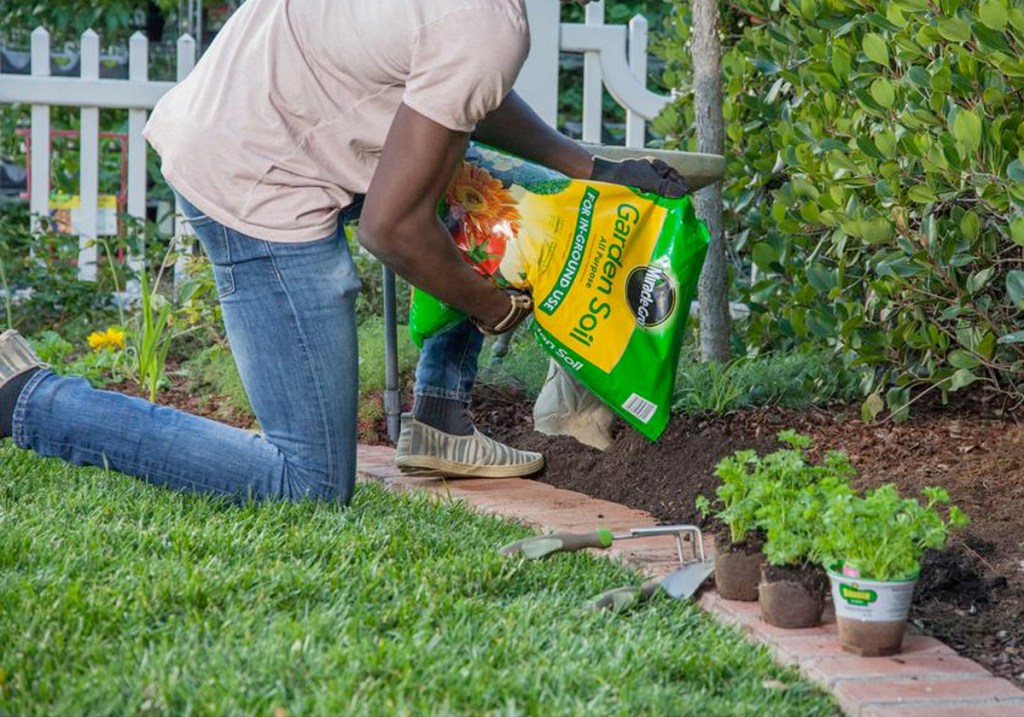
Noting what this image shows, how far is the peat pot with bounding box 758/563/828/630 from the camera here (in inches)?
89.3

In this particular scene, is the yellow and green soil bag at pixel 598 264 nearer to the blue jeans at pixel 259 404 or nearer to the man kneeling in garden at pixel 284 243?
the man kneeling in garden at pixel 284 243

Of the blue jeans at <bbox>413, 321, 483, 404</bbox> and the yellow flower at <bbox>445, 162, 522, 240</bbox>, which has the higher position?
the yellow flower at <bbox>445, 162, 522, 240</bbox>

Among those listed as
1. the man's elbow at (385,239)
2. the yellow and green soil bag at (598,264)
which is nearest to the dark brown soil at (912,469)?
the yellow and green soil bag at (598,264)

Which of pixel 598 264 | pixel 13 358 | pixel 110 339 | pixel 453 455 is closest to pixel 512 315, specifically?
pixel 598 264

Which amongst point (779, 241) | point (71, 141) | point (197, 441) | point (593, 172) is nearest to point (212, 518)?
point (197, 441)

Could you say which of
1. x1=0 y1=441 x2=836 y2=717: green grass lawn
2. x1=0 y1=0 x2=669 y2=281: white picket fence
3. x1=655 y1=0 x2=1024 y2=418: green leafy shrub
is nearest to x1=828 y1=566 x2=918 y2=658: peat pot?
x1=0 y1=441 x2=836 y2=717: green grass lawn

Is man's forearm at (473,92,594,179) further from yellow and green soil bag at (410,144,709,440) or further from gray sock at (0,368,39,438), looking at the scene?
gray sock at (0,368,39,438)

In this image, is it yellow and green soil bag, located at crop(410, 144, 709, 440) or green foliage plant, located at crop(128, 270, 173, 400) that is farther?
green foliage plant, located at crop(128, 270, 173, 400)

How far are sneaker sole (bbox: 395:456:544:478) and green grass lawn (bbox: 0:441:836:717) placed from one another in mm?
561

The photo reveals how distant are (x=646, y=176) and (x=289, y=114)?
0.82m

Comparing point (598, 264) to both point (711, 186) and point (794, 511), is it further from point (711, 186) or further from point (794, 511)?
point (711, 186)

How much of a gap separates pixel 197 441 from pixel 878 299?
1700mm

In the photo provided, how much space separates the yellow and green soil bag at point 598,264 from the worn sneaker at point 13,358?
94 centimetres

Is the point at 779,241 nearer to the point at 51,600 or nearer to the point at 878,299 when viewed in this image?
the point at 878,299
